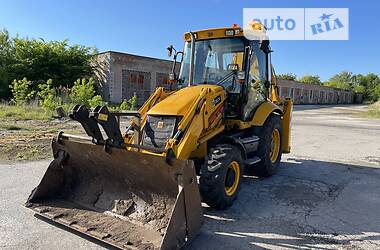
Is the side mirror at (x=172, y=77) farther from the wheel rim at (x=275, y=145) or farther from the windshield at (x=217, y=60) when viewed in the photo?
the wheel rim at (x=275, y=145)

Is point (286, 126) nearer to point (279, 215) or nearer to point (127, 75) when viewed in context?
point (279, 215)

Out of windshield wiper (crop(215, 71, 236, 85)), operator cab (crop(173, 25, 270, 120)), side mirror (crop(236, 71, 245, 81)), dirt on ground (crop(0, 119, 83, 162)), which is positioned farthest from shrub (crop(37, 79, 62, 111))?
side mirror (crop(236, 71, 245, 81))

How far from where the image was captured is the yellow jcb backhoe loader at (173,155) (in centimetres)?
336

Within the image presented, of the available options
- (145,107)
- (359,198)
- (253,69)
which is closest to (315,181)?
(359,198)

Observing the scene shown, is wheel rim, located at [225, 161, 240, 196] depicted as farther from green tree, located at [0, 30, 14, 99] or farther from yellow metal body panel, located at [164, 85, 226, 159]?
green tree, located at [0, 30, 14, 99]

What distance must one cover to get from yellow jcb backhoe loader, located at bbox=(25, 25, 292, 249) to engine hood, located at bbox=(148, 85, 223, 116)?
2 cm

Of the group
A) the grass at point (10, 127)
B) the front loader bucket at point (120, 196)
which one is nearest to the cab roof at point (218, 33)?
the front loader bucket at point (120, 196)

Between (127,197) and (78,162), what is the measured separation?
3.14 ft

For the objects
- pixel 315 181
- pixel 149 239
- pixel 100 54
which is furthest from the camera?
pixel 100 54

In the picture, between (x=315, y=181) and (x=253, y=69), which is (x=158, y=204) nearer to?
(x=253, y=69)

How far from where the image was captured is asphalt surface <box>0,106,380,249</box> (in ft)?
11.4

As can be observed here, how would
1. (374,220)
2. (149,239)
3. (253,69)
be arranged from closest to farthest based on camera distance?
(149,239) → (374,220) → (253,69)

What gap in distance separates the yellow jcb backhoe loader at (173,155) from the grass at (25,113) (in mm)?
10568

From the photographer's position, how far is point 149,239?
10.6 ft
